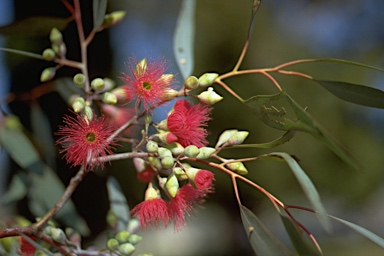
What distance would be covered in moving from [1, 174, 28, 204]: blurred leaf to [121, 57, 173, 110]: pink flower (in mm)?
365

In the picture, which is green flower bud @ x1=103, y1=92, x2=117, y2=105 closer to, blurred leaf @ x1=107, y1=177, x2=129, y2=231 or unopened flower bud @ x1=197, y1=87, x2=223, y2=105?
unopened flower bud @ x1=197, y1=87, x2=223, y2=105

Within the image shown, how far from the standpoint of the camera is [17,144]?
2.71 ft

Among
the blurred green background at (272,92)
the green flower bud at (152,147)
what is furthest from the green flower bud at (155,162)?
the blurred green background at (272,92)

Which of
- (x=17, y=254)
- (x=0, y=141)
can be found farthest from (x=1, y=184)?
(x=17, y=254)

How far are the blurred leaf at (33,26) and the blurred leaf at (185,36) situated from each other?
0.52 feet

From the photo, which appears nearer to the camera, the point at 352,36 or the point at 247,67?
the point at 247,67

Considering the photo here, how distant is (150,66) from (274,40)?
2974mm

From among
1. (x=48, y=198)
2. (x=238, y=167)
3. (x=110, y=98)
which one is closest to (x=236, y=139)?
(x=238, y=167)

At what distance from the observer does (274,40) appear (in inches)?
136

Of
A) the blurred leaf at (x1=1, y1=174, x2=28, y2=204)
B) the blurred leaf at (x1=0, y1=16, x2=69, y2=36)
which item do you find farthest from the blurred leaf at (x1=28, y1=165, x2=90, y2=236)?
the blurred leaf at (x1=0, y1=16, x2=69, y2=36)

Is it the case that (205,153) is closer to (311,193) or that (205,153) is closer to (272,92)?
(311,193)

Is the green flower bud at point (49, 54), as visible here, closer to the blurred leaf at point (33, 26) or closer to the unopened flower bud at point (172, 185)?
the blurred leaf at point (33, 26)

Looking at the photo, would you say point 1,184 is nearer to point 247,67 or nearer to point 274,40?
point 247,67

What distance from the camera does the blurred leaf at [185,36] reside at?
75 centimetres
